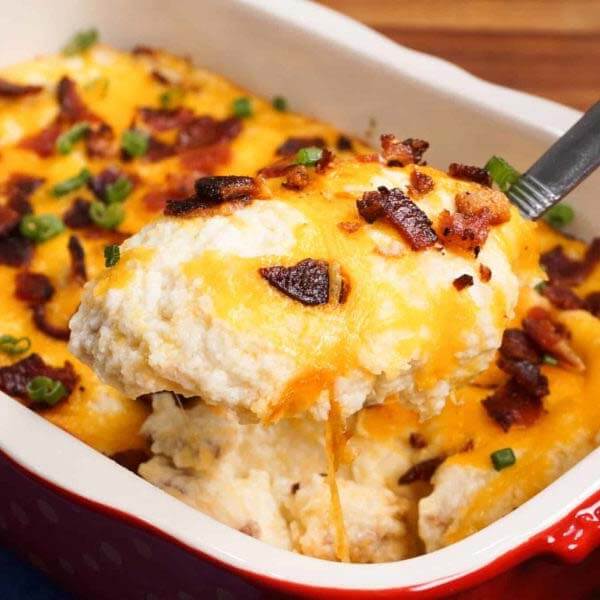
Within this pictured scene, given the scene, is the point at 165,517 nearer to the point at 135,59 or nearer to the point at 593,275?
the point at 593,275

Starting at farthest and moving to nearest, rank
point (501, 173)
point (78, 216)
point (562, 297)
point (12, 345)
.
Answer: point (78, 216) → point (562, 297) → point (12, 345) → point (501, 173)

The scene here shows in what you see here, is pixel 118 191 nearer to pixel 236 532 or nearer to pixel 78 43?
pixel 78 43

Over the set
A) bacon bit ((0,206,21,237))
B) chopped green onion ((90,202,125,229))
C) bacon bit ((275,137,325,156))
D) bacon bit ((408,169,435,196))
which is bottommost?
bacon bit ((0,206,21,237))

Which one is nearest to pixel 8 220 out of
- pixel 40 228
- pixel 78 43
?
pixel 40 228

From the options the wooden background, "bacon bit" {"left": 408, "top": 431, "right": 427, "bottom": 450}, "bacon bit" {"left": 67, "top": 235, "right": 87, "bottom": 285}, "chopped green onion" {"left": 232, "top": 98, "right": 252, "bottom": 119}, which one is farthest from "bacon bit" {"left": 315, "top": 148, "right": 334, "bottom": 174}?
the wooden background

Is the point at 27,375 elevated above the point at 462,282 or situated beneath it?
situated beneath

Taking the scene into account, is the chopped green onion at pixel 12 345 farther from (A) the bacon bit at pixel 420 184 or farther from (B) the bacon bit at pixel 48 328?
(A) the bacon bit at pixel 420 184

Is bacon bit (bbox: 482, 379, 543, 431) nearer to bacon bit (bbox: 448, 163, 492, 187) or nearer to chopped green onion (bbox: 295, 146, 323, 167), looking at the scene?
bacon bit (bbox: 448, 163, 492, 187)
